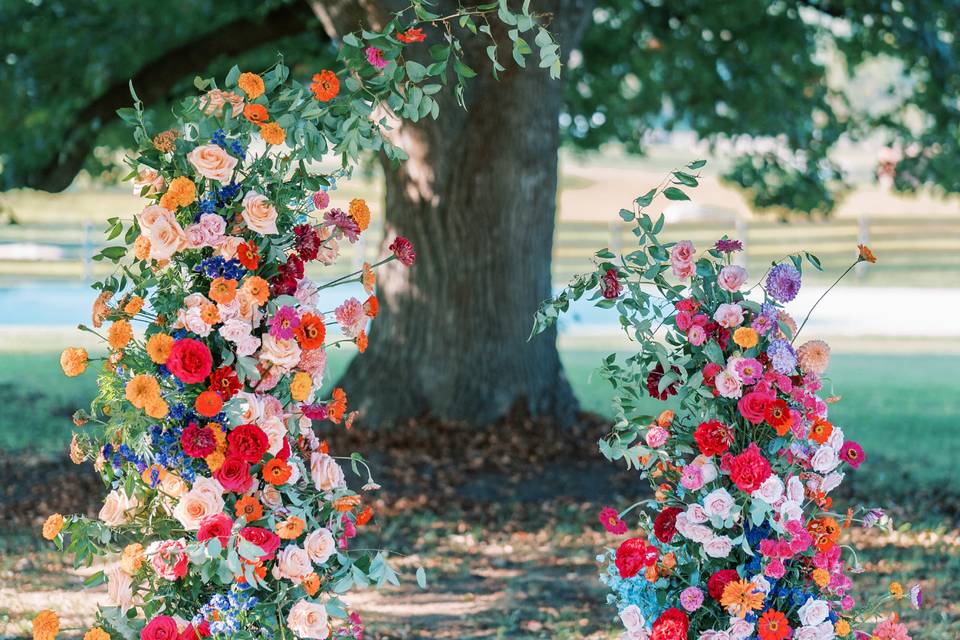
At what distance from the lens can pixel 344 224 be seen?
10.6 ft

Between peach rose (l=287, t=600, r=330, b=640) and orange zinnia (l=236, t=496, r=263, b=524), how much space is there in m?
0.25

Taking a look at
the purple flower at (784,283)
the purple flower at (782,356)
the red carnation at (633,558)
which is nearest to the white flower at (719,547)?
the red carnation at (633,558)

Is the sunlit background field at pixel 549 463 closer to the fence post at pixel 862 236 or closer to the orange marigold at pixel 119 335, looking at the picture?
the fence post at pixel 862 236

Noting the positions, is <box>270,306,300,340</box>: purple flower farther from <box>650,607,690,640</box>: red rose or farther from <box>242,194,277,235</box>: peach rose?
<box>650,607,690,640</box>: red rose

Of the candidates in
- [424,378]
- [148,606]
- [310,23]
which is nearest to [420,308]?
[424,378]

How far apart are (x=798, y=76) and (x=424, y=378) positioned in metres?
4.86

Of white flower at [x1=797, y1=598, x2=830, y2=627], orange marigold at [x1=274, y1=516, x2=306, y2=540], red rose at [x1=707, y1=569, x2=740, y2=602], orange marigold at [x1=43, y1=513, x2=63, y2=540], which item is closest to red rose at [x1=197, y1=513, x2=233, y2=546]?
orange marigold at [x1=274, y1=516, x2=306, y2=540]

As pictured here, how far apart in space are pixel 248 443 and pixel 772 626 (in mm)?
1431

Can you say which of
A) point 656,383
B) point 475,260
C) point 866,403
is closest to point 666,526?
point 656,383

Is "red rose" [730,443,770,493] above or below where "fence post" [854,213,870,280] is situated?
below

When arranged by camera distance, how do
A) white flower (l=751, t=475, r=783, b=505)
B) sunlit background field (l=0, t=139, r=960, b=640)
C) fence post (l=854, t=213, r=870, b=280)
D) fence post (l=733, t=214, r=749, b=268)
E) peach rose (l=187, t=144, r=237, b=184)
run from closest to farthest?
peach rose (l=187, t=144, r=237, b=184) → white flower (l=751, t=475, r=783, b=505) → sunlit background field (l=0, t=139, r=960, b=640) → fence post (l=733, t=214, r=749, b=268) → fence post (l=854, t=213, r=870, b=280)

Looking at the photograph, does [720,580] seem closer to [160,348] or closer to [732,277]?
[732,277]

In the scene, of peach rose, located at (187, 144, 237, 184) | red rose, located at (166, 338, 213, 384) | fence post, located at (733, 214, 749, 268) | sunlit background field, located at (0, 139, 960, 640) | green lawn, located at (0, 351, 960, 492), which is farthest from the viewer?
fence post, located at (733, 214, 749, 268)

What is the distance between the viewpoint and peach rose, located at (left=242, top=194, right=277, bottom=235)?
119 inches
